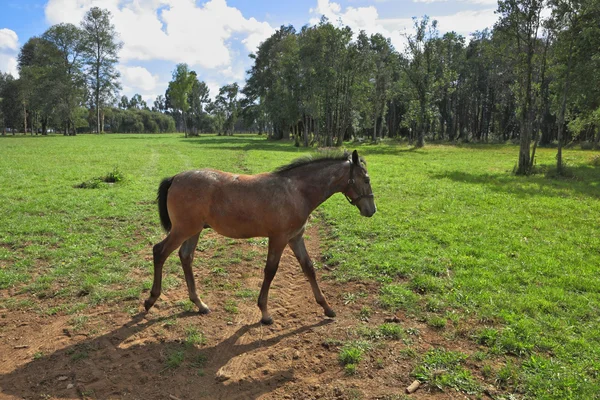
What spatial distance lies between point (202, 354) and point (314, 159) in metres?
3.23

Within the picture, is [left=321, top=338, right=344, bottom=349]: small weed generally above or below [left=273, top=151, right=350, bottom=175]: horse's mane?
below

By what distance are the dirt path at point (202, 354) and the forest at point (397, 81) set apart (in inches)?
860

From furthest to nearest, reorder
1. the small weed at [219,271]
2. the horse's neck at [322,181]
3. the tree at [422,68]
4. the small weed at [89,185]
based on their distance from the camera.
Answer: the tree at [422,68]
the small weed at [89,185]
the small weed at [219,271]
the horse's neck at [322,181]

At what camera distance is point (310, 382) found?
424 centimetres

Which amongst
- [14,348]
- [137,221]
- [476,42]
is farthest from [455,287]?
[476,42]

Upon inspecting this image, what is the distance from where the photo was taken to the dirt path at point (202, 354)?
4059mm

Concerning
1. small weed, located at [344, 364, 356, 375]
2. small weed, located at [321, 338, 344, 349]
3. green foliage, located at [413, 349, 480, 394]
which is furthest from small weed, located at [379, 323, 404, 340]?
small weed, located at [344, 364, 356, 375]

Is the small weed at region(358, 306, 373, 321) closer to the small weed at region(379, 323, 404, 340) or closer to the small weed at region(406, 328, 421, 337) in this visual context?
the small weed at region(379, 323, 404, 340)

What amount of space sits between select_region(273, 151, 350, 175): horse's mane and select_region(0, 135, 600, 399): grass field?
250 cm

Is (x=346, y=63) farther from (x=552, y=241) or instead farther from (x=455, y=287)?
(x=455, y=287)

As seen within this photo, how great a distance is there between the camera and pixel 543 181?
1938 cm

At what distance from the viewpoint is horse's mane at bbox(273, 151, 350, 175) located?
5672 millimetres

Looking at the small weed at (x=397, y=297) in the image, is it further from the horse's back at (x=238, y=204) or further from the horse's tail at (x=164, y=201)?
the horse's tail at (x=164, y=201)

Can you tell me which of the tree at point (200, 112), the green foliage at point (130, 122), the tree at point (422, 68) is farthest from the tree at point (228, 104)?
the tree at point (422, 68)
